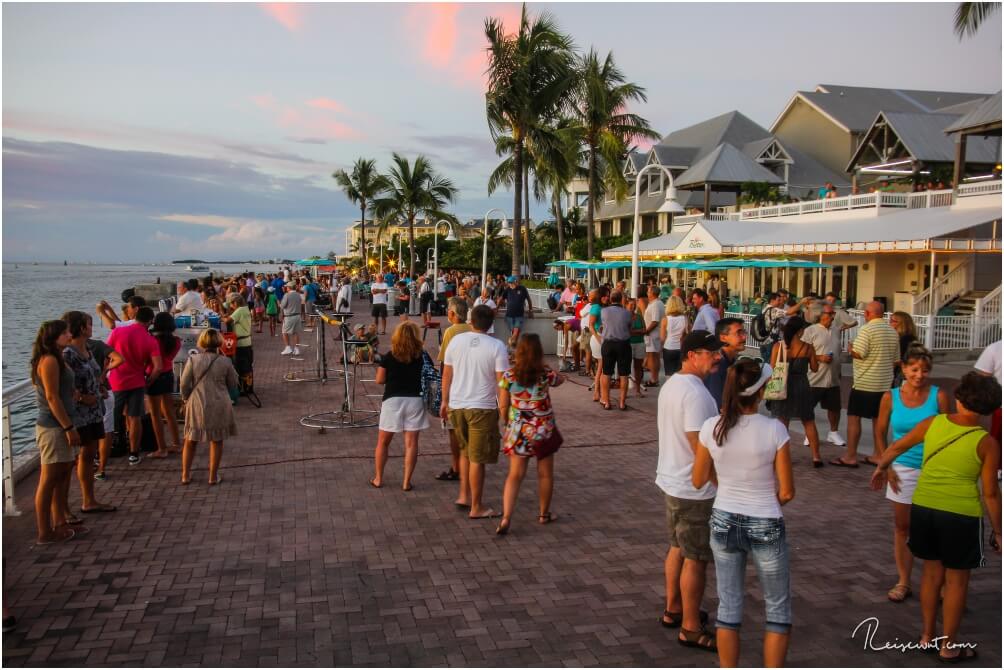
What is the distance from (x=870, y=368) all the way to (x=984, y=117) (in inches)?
795

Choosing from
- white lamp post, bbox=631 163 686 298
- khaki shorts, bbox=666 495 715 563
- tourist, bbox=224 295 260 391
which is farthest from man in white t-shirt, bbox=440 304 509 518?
white lamp post, bbox=631 163 686 298

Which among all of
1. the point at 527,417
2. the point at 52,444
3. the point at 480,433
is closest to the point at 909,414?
the point at 527,417

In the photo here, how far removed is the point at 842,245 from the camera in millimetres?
23000

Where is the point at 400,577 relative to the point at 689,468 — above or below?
below

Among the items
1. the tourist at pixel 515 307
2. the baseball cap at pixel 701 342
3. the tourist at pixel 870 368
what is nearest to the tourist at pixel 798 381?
the tourist at pixel 870 368

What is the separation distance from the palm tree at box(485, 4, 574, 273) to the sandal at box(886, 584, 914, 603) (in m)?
20.4

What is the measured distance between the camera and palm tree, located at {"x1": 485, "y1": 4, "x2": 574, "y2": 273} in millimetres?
23234

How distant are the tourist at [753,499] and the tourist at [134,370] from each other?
245 inches

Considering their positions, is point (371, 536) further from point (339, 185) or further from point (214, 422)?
point (339, 185)

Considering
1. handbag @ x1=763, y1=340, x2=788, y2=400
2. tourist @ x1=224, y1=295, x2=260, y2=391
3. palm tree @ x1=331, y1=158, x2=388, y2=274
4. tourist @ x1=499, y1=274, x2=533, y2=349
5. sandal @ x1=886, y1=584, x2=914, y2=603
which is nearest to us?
sandal @ x1=886, y1=584, x2=914, y2=603

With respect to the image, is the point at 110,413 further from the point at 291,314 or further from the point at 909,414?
the point at 291,314

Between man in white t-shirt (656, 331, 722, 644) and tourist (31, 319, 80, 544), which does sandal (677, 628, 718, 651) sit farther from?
tourist (31, 319, 80, 544)

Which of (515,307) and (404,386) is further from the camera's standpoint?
(515,307)

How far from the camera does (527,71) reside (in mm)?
23344
